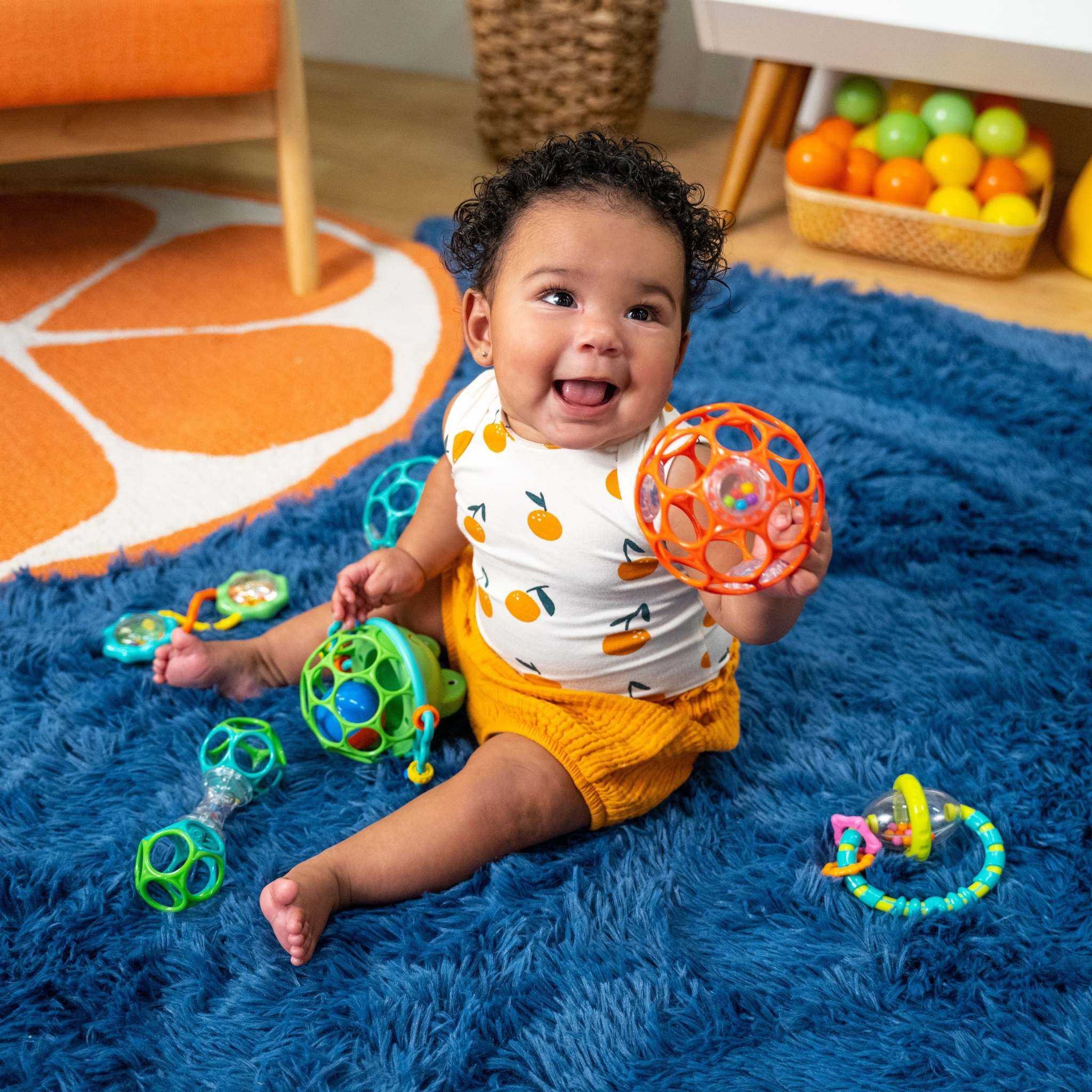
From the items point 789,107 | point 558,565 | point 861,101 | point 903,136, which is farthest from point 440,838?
point 789,107

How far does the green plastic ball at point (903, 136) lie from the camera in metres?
1.96

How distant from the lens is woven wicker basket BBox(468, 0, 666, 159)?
2.08m

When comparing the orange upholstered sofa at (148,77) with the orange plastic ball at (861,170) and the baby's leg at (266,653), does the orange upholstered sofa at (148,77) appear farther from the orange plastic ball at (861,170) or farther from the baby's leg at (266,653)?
the orange plastic ball at (861,170)

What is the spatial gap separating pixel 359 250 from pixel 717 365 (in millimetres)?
710

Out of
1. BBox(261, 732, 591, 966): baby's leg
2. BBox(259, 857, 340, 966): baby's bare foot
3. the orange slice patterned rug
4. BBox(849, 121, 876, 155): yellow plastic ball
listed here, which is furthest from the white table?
BBox(259, 857, 340, 966): baby's bare foot

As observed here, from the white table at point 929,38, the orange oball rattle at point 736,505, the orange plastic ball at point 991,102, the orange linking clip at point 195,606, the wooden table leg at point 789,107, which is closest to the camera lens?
the orange oball rattle at point 736,505

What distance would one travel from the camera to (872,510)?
1286 millimetres

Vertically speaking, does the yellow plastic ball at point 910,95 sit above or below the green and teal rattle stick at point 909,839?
above

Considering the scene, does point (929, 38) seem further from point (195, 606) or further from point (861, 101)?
point (195, 606)

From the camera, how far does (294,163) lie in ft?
5.46

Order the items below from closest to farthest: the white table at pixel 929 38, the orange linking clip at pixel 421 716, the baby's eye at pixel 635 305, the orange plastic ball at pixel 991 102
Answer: the baby's eye at pixel 635 305
the orange linking clip at pixel 421 716
the white table at pixel 929 38
the orange plastic ball at pixel 991 102

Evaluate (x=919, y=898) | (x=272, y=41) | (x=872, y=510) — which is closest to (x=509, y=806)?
(x=919, y=898)

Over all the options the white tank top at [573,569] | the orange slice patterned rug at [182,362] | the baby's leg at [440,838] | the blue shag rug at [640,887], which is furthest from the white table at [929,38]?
the baby's leg at [440,838]

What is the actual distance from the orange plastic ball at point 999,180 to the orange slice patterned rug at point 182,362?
0.96m
